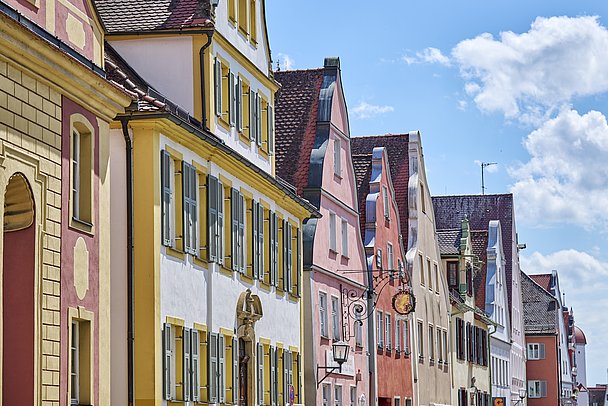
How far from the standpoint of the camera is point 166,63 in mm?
31188

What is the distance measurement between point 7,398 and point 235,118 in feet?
43.4

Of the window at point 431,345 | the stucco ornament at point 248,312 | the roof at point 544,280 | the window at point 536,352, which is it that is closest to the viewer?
the stucco ornament at point 248,312

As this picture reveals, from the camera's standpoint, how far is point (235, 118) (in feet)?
110

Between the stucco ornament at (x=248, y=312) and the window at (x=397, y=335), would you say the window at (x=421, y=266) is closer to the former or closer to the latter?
the window at (x=397, y=335)

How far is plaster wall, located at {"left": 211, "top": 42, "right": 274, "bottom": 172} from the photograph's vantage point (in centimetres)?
3206

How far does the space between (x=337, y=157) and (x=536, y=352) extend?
59.9 meters

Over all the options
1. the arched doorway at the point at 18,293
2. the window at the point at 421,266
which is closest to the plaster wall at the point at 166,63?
the arched doorway at the point at 18,293

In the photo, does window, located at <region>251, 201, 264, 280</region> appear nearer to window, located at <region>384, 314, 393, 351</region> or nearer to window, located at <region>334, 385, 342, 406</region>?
window, located at <region>334, 385, 342, 406</region>

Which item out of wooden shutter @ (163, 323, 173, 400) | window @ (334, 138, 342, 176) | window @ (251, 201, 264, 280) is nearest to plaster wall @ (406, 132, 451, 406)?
window @ (334, 138, 342, 176)

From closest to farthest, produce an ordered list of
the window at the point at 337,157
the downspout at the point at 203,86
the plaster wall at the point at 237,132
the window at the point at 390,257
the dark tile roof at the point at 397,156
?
the downspout at the point at 203,86
the plaster wall at the point at 237,132
the window at the point at 337,157
the window at the point at 390,257
the dark tile roof at the point at 397,156

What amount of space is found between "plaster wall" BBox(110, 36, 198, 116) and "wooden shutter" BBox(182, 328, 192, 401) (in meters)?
4.91

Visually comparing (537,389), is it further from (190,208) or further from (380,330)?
(190,208)

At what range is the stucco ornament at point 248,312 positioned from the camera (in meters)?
32.9

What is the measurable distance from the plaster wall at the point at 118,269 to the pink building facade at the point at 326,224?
14.3 meters
